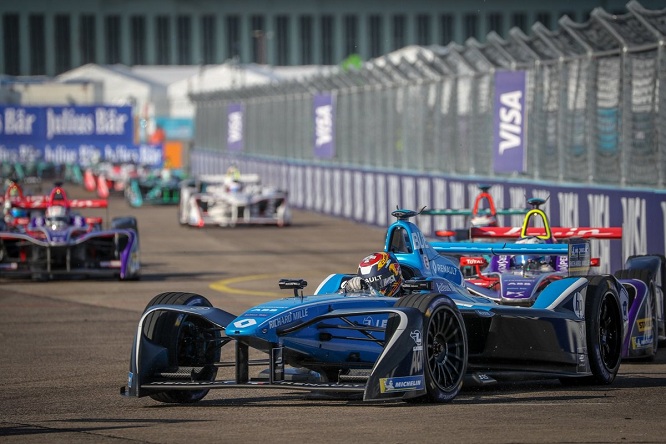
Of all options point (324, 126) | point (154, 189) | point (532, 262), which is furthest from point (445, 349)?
point (154, 189)

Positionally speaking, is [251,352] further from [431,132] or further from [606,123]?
[431,132]

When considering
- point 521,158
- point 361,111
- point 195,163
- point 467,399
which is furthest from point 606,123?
point 195,163

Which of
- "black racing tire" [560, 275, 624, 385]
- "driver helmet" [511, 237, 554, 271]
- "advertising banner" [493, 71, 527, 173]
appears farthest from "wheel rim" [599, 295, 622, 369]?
"advertising banner" [493, 71, 527, 173]

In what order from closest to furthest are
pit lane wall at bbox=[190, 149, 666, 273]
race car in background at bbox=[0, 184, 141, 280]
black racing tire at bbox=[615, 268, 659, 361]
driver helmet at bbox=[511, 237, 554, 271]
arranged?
black racing tire at bbox=[615, 268, 659, 361], driver helmet at bbox=[511, 237, 554, 271], pit lane wall at bbox=[190, 149, 666, 273], race car in background at bbox=[0, 184, 141, 280]

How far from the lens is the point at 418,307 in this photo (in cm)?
958

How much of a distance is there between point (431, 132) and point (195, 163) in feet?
126

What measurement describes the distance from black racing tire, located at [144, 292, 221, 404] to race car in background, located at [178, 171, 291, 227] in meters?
23.0

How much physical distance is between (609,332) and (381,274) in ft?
6.44

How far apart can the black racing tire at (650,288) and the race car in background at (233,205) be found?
20938mm

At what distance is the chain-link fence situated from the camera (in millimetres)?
18188

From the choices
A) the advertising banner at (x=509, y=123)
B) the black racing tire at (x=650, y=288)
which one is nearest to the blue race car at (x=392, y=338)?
the black racing tire at (x=650, y=288)

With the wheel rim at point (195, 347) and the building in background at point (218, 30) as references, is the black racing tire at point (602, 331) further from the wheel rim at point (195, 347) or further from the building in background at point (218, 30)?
the building in background at point (218, 30)

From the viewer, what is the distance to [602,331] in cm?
1116

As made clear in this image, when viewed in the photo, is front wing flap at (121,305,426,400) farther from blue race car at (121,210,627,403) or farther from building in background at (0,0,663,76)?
building in background at (0,0,663,76)
